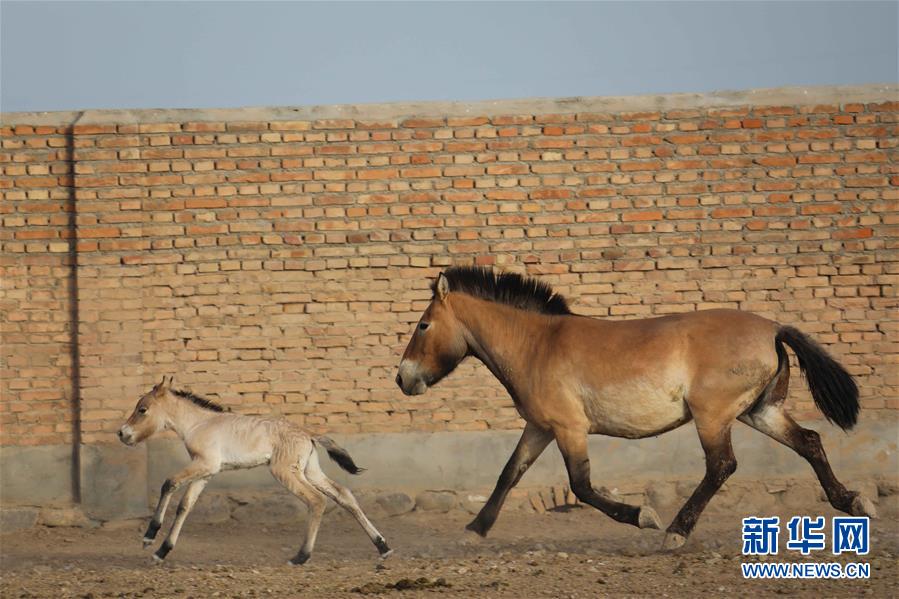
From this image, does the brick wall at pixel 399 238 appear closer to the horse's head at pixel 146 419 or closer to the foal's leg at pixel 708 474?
the horse's head at pixel 146 419

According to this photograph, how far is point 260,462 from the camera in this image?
908 cm

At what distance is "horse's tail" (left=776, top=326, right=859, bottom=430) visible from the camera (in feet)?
28.2

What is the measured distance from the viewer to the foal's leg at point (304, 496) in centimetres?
886

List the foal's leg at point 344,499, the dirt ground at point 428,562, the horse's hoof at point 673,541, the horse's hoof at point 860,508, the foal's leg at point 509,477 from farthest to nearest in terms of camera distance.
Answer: the foal's leg at point 344,499
the foal's leg at point 509,477
the horse's hoof at point 860,508
the horse's hoof at point 673,541
the dirt ground at point 428,562

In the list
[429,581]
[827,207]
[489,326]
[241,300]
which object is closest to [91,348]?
[241,300]

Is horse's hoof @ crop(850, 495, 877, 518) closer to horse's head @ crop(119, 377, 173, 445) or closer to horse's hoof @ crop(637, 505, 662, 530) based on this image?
horse's hoof @ crop(637, 505, 662, 530)

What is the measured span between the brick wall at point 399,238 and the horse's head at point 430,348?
2433 mm

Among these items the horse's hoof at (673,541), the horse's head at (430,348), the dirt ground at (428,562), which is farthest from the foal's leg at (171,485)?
the horse's hoof at (673,541)

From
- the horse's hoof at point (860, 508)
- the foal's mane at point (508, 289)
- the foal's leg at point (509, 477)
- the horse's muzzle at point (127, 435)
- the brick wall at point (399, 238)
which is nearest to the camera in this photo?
the horse's hoof at point (860, 508)

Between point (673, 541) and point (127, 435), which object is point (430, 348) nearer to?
point (673, 541)

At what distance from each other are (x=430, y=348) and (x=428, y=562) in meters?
1.55

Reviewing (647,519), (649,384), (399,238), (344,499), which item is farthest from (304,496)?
(399,238)

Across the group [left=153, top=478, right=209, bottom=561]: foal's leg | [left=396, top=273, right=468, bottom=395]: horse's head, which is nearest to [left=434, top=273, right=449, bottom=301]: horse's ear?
[left=396, top=273, right=468, bottom=395]: horse's head

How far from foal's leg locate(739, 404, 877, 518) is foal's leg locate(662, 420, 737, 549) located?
494 mm
